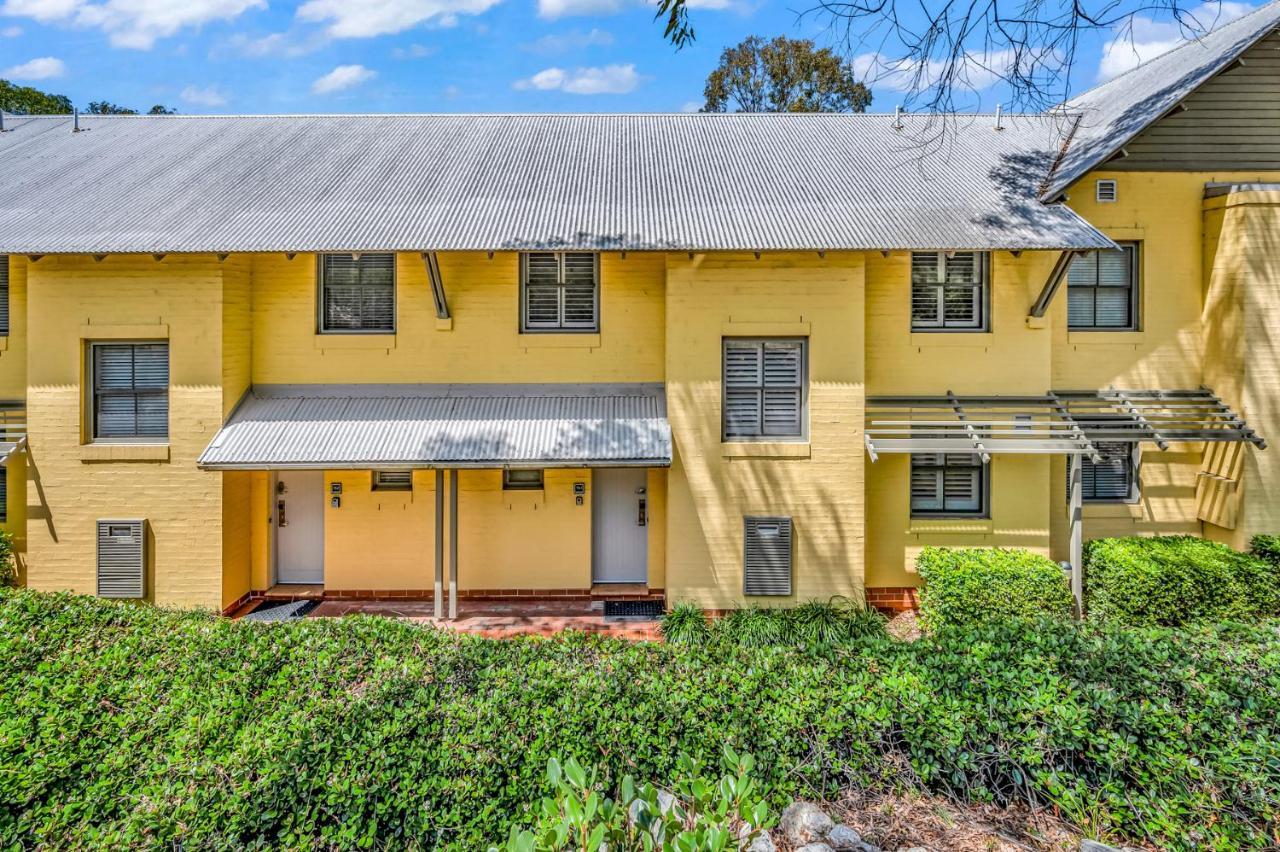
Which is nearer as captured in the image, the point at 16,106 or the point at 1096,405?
the point at 1096,405

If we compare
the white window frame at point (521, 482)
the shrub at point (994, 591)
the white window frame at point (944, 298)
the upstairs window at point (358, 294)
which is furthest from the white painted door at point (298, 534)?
the white window frame at point (944, 298)

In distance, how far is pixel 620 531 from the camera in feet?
36.5

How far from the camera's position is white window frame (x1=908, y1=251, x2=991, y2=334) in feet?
34.8

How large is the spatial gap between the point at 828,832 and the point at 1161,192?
451 inches

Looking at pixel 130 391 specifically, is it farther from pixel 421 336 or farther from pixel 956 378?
pixel 956 378

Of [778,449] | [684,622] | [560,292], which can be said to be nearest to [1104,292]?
[778,449]

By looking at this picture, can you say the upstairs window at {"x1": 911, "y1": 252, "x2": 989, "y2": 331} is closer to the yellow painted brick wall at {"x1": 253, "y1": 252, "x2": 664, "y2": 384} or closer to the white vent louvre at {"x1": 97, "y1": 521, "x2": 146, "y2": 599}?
the yellow painted brick wall at {"x1": 253, "y1": 252, "x2": 664, "y2": 384}

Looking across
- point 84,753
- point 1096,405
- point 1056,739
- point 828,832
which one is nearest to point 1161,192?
point 1096,405

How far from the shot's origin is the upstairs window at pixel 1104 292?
36.3ft

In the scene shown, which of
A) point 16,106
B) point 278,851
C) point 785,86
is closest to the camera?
point 278,851

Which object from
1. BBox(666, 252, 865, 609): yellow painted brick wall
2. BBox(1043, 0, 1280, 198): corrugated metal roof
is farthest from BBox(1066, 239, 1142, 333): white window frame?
BBox(666, 252, 865, 609): yellow painted brick wall

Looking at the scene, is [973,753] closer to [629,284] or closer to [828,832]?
[828,832]

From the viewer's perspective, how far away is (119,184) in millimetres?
11211

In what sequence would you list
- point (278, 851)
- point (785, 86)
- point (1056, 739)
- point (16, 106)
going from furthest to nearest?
point (785, 86) < point (16, 106) < point (1056, 739) < point (278, 851)
